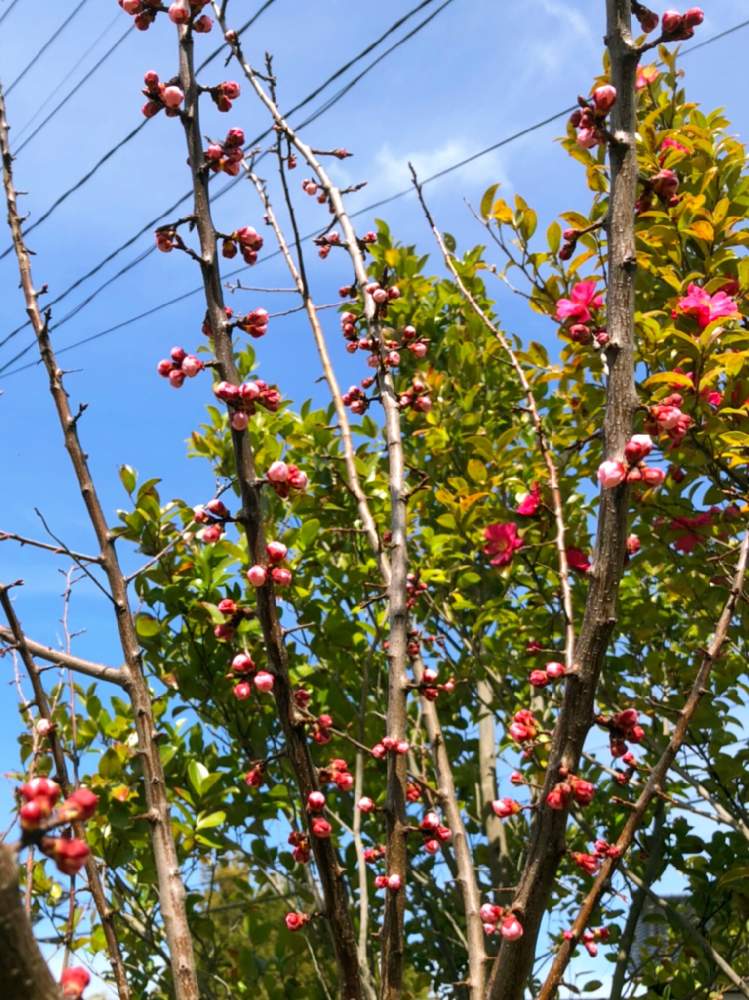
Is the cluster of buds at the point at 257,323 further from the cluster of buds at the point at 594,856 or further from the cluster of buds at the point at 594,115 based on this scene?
the cluster of buds at the point at 594,856

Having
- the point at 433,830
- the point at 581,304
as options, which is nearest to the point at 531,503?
the point at 581,304

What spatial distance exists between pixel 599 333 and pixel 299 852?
1.36 meters

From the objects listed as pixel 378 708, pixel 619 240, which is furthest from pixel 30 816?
pixel 378 708

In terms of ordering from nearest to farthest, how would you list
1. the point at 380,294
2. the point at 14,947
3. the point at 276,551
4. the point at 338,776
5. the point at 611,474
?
the point at 14,947
the point at 611,474
the point at 276,551
the point at 338,776
the point at 380,294

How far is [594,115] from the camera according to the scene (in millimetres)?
1908

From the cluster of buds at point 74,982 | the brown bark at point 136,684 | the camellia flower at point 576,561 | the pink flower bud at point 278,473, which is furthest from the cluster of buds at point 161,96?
the camellia flower at point 576,561

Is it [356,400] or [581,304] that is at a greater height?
[581,304]

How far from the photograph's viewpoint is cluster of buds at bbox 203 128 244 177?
2.08m

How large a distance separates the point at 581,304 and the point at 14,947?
292 cm

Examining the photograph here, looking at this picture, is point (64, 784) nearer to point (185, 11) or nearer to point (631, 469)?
point (631, 469)

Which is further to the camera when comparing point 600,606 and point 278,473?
point 278,473

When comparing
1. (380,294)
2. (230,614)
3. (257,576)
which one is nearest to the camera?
(257,576)

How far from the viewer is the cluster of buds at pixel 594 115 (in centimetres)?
189

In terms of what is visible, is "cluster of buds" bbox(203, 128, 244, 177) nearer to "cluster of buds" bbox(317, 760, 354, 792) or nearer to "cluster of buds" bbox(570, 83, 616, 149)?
"cluster of buds" bbox(570, 83, 616, 149)
